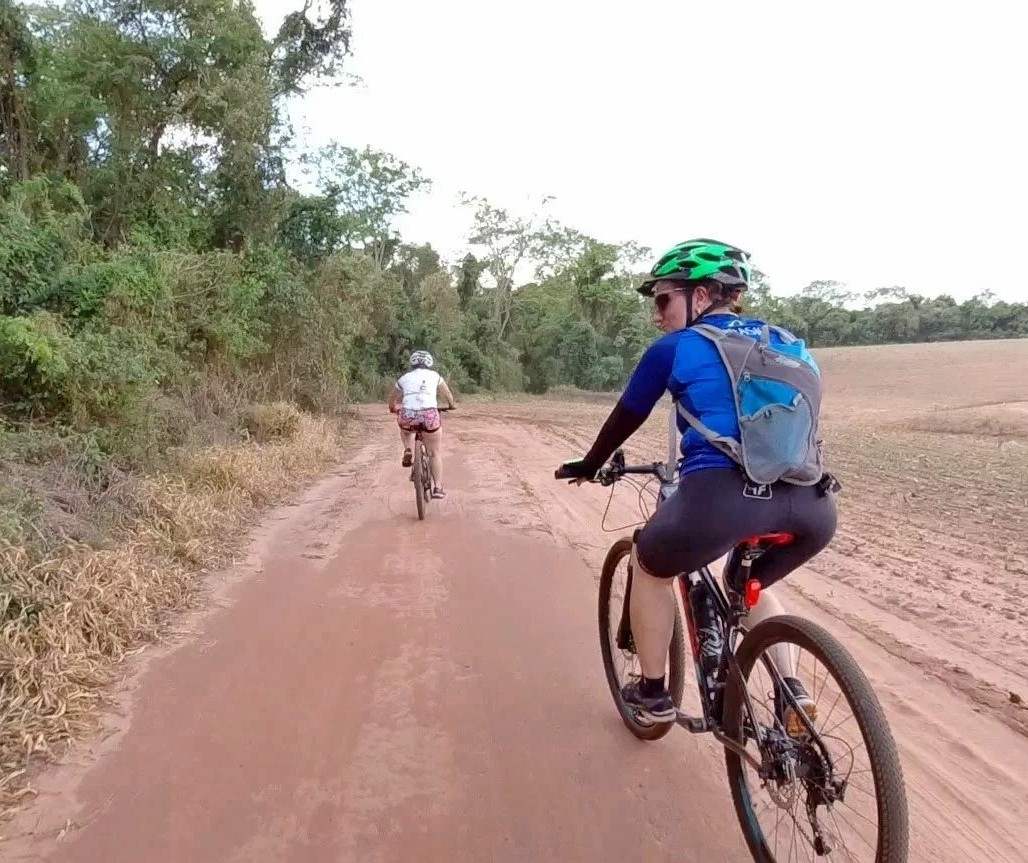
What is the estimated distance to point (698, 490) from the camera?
2379 millimetres

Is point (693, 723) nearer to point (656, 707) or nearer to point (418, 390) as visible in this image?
point (656, 707)

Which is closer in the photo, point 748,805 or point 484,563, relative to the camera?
point 748,805

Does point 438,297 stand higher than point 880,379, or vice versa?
point 438,297

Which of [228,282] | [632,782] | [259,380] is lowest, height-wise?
[632,782]

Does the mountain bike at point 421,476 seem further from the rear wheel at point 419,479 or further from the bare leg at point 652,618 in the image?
the bare leg at point 652,618

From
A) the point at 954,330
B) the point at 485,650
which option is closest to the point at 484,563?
the point at 485,650

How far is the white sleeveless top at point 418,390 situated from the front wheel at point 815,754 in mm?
5994

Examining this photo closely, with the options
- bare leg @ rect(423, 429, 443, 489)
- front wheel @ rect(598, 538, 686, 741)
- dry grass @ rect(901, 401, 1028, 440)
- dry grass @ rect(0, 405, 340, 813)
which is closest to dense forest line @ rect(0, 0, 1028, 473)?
dry grass @ rect(0, 405, 340, 813)

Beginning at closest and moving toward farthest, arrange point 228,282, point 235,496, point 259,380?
point 235,496 → point 228,282 → point 259,380

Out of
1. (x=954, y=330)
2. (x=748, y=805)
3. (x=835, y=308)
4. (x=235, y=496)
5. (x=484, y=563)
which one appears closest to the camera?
(x=748, y=805)

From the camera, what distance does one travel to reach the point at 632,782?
9.73 feet

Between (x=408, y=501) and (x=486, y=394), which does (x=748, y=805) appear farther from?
(x=486, y=394)

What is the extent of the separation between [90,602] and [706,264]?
3.79 metres

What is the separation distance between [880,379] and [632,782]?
42.0 meters
